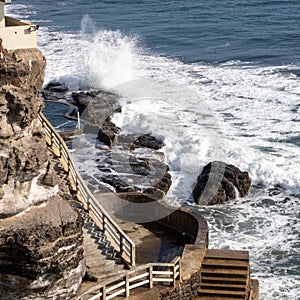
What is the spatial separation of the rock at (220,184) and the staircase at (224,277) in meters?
11.7

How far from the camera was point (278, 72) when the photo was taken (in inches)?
2222

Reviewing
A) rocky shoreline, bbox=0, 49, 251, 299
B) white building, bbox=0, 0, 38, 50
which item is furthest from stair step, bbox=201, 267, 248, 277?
white building, bbox=0, 0, 38, 50

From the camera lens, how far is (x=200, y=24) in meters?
75.6

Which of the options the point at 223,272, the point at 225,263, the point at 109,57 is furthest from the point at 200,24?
the point at 223,272

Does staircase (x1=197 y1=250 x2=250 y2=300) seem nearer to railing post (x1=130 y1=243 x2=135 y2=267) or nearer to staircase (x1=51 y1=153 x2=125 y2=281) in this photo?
railing post (x1=130 y1=243 x2=135 y2=267)

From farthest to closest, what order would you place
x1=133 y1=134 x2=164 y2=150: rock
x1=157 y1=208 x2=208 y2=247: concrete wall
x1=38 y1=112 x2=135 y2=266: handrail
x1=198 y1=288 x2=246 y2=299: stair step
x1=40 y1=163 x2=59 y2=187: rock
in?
1. x1=133 y1=134 x2=164 y2=150: rock
2. x1=157 y1=208 x2=208 y2=247: concrete wall
3. x1=198 y1=288 x2=246 y2=299: stair step
4. x1=38 y1=112 x2=135 y2=266: handrail
5. x1=40 y1=163 x2=59 y2=187: rock

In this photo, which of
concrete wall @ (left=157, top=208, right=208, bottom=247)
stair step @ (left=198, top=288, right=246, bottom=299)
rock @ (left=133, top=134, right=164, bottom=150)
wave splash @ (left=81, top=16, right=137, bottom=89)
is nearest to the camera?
stair step @ (left=198, top=288, right=246, bottom=299)

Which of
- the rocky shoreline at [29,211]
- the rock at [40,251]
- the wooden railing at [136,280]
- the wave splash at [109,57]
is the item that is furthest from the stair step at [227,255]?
the wave splash at [109,57]

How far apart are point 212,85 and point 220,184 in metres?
21.5

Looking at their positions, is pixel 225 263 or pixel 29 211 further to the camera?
pixel 225 263

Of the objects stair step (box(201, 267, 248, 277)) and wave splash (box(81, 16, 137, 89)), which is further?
wave splash (box(81, 16, 137, 89))

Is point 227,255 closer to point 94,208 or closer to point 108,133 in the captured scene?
point 94,208

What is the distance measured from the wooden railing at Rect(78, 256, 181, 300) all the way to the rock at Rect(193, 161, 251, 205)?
13.1 m

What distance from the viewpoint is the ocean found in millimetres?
29594
